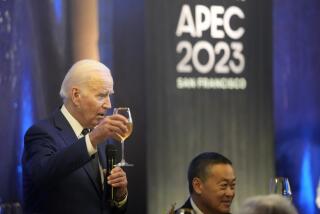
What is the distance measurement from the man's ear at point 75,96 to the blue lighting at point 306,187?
281 centimetres

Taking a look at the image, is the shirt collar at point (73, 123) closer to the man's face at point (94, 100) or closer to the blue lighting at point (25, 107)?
the man's face at point (94, 100)

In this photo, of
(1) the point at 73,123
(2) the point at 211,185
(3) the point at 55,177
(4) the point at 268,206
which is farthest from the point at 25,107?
(4) the point at 268,206

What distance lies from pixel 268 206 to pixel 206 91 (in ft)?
9.34

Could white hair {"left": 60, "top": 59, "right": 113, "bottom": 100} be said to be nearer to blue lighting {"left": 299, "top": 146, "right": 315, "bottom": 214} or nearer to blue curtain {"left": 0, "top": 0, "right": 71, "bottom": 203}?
blue curtain {"left": 0, "top": 0, "right": 71, "bottom": 203}

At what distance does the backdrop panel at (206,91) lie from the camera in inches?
186

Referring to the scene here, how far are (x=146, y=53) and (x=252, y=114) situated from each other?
0.90 m

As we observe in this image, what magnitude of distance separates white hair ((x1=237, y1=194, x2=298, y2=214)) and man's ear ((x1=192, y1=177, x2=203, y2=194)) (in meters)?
1.28

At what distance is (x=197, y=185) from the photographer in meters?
3.42

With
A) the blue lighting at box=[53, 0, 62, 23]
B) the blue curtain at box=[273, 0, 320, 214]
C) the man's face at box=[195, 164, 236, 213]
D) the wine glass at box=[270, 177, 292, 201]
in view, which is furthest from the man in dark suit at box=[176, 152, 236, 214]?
the blue curtain at box=[273, 0, 320, 214]

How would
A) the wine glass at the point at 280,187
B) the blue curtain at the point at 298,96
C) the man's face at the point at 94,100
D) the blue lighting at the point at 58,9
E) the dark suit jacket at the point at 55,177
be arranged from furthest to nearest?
the blue curtain at the point at 298,96 < the blue lighting at the point at 58,9 < the wine glass at the point at 280,187 < the man's face at the point at 94,100 < the dark suit jacket at the point at 55,177

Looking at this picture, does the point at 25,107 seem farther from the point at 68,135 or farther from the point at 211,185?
the point at 211,185

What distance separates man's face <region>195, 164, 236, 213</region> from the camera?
3.36 meters

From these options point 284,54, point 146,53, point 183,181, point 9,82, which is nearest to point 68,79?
point 9,82

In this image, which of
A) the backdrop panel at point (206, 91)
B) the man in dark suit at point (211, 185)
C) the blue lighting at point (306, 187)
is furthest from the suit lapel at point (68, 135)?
the blue lighting at point (306, 187)
